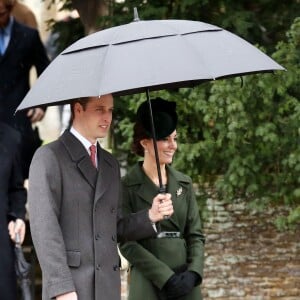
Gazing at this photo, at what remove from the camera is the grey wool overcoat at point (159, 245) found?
6.56 m

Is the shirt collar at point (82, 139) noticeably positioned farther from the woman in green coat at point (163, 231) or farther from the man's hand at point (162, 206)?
the woman in green coat at point (163, 231)

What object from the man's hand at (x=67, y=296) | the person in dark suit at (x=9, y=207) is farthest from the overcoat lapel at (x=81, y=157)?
the person in dark suit at (x=9, y=207)

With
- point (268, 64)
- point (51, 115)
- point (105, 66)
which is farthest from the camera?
point (51, 115)

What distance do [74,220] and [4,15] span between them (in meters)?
3.26

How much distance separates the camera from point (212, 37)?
19.4ft

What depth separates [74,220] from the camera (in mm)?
5797

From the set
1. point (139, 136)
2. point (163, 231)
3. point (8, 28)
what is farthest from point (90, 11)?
point (163, 231)

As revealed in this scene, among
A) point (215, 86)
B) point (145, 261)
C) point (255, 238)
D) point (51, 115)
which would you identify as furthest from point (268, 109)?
point (51, 115)

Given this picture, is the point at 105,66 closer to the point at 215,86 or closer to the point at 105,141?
the point at 215,86

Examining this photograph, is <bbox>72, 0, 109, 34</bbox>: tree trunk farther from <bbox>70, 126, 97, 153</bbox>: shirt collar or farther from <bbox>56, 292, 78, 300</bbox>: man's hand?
<bbox>56, 292, 78, 300</bbox>: man's hand

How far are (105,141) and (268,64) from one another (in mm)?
3976

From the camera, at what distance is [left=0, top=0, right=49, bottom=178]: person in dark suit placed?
8.74 metres

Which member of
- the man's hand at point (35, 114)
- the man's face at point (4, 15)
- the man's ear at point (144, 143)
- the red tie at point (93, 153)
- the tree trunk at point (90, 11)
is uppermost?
the man's face at point (4, 15)

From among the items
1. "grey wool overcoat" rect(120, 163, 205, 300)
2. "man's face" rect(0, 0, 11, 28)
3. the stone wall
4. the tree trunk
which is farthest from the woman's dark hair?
the tree trunk
